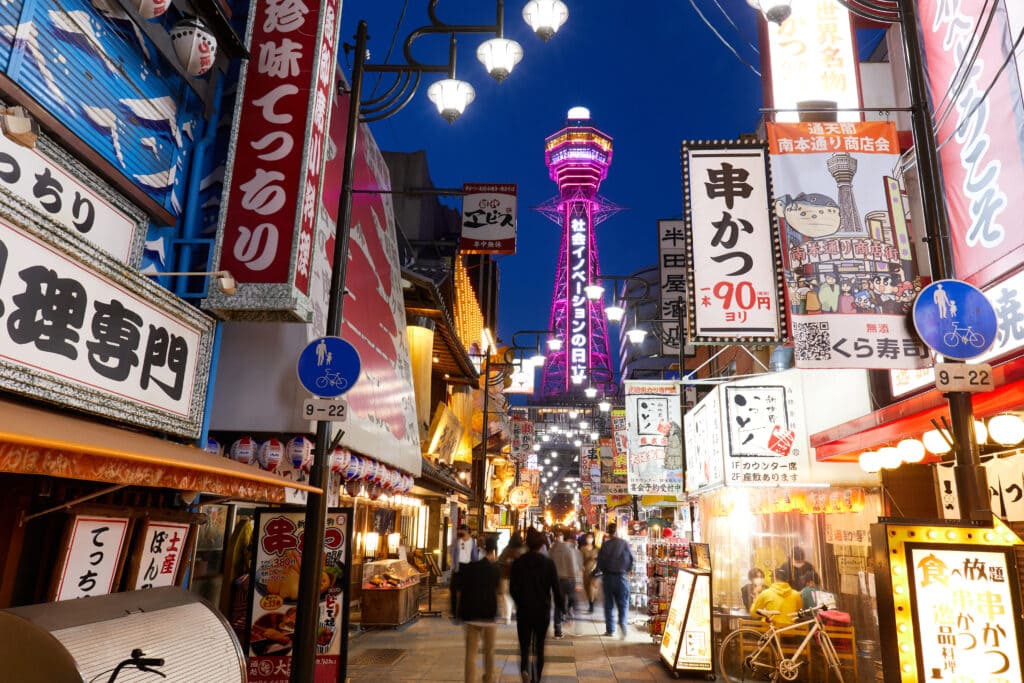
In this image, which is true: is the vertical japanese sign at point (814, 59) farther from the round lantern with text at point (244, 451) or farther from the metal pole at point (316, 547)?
the round lantern with text at point (244, 451)

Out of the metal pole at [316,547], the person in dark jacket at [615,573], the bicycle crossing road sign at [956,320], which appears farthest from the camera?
the person in dark jacket at [615,573]

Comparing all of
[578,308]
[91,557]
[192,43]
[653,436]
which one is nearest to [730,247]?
[192,43]

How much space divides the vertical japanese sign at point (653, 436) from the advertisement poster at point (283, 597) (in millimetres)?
11811

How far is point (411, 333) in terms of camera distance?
19000mm

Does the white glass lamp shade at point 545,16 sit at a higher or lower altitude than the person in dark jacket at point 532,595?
higher

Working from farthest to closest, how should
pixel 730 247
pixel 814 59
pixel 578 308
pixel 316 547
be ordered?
pixel 578 308
pixel 814 59
pixel 730 247
pixel 316 547

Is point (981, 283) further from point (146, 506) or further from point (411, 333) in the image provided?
point (411, 333)

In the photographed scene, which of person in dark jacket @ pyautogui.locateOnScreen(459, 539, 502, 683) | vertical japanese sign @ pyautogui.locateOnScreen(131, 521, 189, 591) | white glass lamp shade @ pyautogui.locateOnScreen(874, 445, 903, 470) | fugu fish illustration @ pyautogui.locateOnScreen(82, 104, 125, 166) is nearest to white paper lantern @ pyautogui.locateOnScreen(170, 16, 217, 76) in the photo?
fugu fish illustration @ pyautogui.locateOnScreen(82, 104, 125, 166)

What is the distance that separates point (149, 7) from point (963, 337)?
8.51m

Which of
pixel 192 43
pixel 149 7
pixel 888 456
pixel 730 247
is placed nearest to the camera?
pixel 149 7

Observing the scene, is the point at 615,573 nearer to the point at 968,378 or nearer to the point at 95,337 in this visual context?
the point at 968,378

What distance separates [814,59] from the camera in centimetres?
1022

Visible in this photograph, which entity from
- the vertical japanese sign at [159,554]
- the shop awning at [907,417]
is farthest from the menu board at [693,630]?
the vertical japanese sign at [159,554]

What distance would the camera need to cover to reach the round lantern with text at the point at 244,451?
30.2 ft
